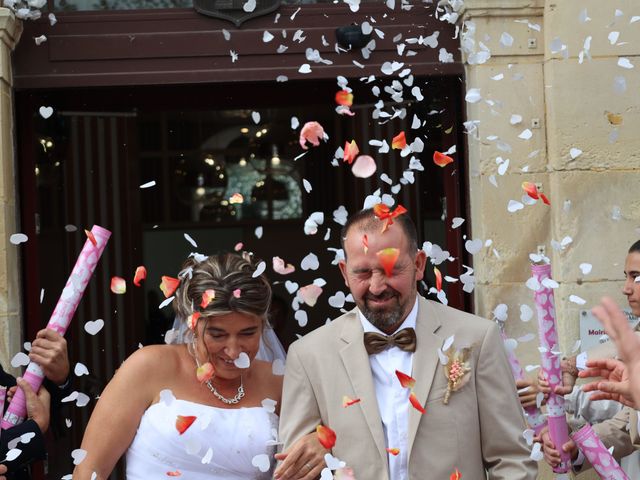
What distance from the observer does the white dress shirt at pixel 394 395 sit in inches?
148

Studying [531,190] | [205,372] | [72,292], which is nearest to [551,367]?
[531,190]

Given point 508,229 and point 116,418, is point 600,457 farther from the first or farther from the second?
point 116,418

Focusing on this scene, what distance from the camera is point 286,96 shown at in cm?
610

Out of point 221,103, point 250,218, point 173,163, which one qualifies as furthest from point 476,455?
point 173,163

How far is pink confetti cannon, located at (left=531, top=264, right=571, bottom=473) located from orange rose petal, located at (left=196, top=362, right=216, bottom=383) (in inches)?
49.8

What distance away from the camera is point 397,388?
152 inches

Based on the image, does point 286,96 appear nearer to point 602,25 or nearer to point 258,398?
point 602,25

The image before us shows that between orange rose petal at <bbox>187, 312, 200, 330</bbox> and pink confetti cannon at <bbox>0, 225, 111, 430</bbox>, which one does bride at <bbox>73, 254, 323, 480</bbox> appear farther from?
pink confetti cannon at <bbox>0, 225, 111, 430</bbox>

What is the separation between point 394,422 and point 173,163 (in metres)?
12.1

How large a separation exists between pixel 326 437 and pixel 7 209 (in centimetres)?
246

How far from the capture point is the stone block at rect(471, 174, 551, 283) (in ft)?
18.6

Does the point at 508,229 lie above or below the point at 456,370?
above

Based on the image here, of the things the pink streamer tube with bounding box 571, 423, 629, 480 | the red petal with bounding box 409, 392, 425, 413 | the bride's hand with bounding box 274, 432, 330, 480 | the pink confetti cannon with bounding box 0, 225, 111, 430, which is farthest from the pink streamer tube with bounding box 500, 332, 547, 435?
the pink confetti cannon with bounding box 0, 225, 111, 430

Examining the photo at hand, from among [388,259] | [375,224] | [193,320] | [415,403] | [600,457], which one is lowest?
[600,457]
